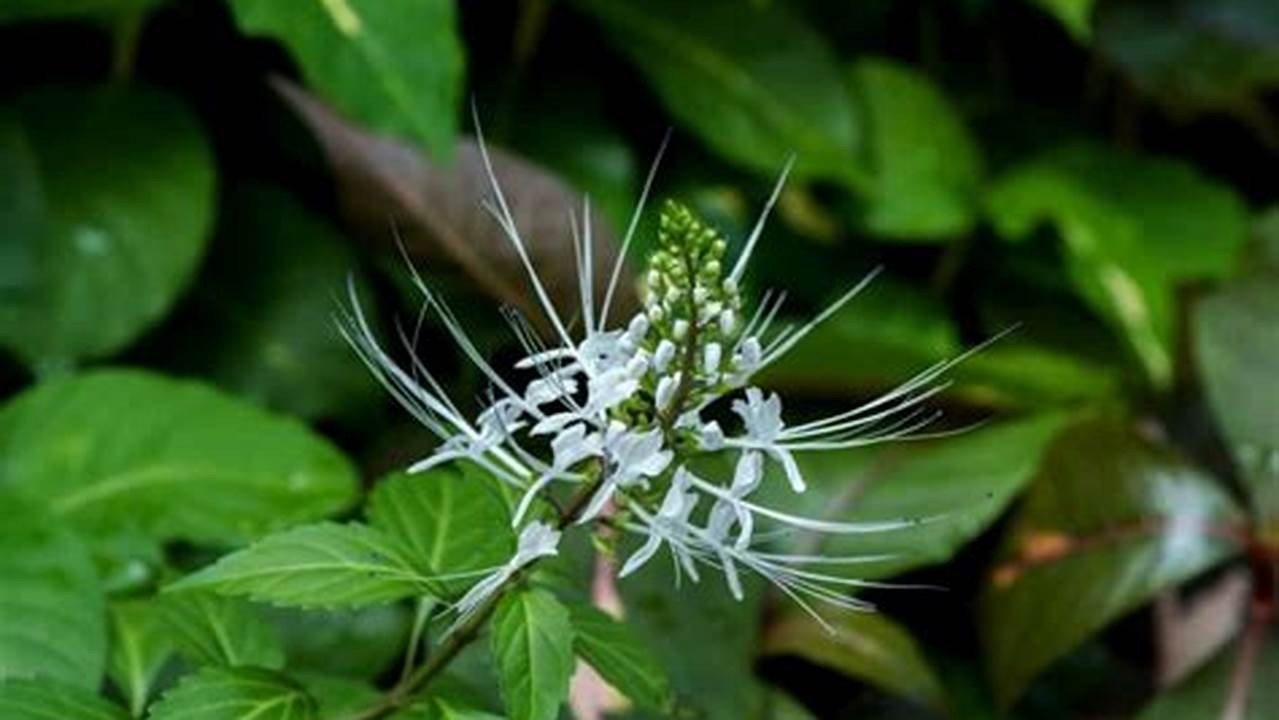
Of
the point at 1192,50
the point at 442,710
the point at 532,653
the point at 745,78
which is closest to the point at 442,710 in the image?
the point at 442,710

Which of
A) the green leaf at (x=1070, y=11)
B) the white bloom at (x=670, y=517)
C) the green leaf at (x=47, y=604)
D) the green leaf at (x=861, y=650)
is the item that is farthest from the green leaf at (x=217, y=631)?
the green leaf at (x=1070, y=11)

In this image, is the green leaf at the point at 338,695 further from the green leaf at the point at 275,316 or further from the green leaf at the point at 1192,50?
the green leaf at the point at 1192,50

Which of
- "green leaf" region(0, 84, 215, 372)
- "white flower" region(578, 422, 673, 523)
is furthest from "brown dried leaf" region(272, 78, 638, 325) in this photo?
"white flower" region(578, 422, 673, 523)

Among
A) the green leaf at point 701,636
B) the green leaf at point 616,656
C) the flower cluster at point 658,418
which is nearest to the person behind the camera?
the flower cluster at point 658,418

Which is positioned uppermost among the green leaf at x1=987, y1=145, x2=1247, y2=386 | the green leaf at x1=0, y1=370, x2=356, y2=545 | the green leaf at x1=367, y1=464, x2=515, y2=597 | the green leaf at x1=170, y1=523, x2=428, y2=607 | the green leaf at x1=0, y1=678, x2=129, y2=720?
the green leaf at x1=170, y1=523, x2=428, y2=607

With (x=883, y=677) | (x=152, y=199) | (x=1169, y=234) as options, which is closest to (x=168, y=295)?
(x=152, y=199)

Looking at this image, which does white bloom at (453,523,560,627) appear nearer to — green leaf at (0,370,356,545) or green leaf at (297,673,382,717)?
green leaf at (297,673,382,717)
